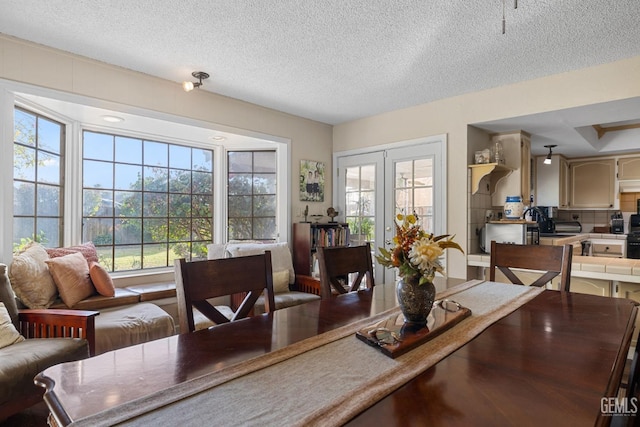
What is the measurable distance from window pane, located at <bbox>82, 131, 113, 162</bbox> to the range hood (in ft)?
21.9

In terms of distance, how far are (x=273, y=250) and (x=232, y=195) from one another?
3.15ft

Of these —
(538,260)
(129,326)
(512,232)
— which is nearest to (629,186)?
(512,232)

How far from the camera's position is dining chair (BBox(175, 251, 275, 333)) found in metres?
1.37

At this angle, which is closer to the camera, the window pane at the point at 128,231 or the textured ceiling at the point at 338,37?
the textured ceiling at the point at 338,37

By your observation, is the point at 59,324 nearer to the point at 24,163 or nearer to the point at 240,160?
the point at 24,163

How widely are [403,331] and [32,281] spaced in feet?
7.97

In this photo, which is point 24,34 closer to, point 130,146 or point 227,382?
point 130,146

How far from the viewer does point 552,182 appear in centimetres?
518

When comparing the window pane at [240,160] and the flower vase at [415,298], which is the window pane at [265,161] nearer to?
the window pane at [240,160]

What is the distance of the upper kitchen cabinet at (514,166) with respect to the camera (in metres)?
3.65

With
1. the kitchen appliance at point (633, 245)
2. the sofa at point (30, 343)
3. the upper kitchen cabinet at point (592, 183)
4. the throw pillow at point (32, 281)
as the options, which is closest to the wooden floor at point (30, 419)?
the sofa at point (30, 343)

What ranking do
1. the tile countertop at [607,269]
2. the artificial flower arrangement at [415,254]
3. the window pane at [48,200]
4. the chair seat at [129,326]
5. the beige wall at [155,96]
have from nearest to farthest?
the artificial flower arrangement at [415,254]
the chair seat at [129,326]
the beige wall at [155,96]
the tile countertop at [607,269]
the window pane at [48,200]

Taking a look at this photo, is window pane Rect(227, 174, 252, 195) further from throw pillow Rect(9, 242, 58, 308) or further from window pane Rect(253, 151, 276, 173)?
throw pillow Rect(9, 242, 58, 308)

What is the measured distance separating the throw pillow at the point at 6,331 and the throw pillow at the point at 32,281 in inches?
13.4
